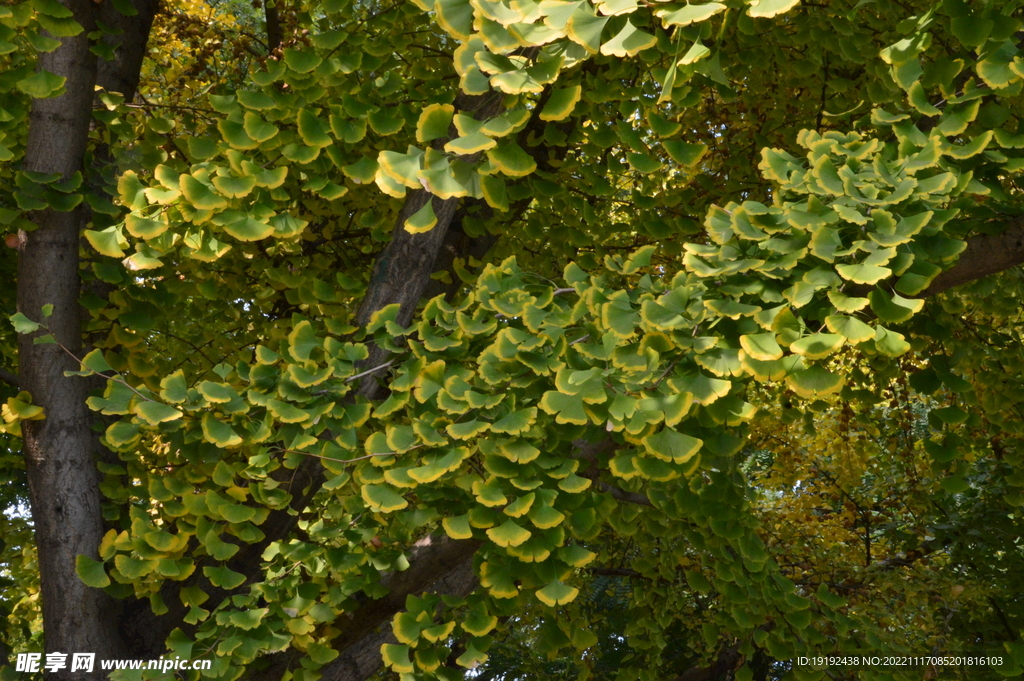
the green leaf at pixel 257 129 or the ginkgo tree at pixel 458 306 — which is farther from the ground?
the green leaf at pixel 257 129

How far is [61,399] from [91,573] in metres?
0.70

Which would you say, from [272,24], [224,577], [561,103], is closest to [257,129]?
[561,103]

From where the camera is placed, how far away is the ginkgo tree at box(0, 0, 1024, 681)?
1.91 metres

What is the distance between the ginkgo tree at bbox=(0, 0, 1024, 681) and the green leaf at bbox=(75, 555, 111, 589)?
0.01m

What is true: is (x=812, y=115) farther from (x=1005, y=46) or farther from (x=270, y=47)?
(x=270, y=47)

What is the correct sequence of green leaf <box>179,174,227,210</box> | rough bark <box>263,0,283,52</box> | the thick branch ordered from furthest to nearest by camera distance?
rough bark <box>263,0,283,52</box>, the thick branch, green leaf <box>179,174,227,210</box>

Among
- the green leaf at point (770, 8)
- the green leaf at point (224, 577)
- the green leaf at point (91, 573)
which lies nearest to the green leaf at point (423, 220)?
the green leaf at point (770, 8)

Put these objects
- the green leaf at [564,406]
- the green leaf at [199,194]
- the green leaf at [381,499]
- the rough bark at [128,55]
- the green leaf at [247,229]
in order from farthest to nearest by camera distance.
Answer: the rough bark at [128,55], the green leaf at [247,229], the green leaf at [199,194], the green leaf at [381,499], the green leaf at [564,406]

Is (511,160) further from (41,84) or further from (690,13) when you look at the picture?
(41,84)

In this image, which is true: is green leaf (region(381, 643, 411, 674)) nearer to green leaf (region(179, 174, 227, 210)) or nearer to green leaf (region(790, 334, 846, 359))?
green leaf (region(179, 174, 227, 210))

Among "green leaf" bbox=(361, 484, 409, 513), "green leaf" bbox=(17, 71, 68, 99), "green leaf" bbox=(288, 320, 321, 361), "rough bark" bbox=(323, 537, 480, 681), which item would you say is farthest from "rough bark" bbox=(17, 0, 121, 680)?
"green leaf" bbox=(361, 484, 409, 513)

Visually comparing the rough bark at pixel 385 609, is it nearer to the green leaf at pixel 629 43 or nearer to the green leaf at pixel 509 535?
the green leaf at pixel 509 535

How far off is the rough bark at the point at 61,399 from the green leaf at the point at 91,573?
364 millimetres

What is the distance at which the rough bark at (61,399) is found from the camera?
9.30 feet
